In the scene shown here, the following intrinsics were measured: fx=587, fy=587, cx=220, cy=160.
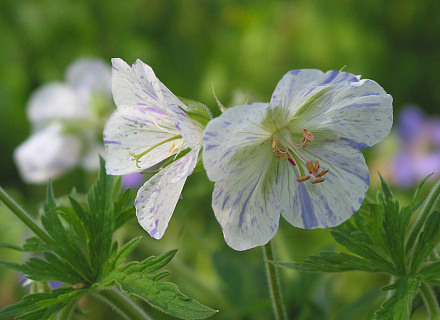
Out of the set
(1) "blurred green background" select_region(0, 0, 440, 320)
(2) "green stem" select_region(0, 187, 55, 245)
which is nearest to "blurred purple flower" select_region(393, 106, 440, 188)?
(1) "blurred green background" select_region(0, 0, 440, 320)

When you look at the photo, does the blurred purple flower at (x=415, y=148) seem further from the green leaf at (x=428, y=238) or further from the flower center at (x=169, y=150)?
the flower center at (x=169, y=150)

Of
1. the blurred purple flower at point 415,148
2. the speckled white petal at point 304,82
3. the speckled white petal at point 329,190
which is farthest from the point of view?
the blurred purple flower at point 415,148

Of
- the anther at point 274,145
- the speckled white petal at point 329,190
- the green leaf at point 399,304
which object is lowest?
the green leaf at point 399,304

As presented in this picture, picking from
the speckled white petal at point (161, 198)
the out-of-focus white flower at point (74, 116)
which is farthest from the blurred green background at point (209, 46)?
the speckled white petal at point (161, 198)

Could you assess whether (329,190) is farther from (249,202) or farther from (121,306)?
(121,306)

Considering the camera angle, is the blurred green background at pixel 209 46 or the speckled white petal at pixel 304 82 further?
the blurred green background at pixel 209 46

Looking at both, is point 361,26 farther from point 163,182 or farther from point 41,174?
point 163,182

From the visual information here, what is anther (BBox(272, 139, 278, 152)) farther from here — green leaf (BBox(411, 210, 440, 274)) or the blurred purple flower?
the blurred purple flower
